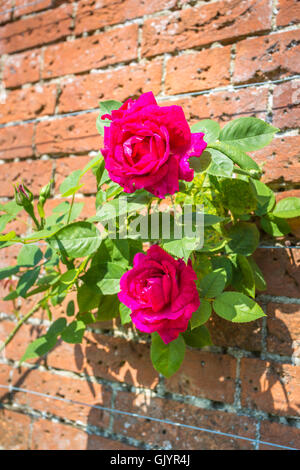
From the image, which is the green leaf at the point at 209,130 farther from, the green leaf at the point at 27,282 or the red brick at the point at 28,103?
the red brick at the point at 28,103

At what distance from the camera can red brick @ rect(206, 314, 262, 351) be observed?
2.41ft

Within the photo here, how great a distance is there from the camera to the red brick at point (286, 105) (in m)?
0.75

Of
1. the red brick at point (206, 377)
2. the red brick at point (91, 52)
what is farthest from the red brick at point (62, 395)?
the red brick at point (91, 52)

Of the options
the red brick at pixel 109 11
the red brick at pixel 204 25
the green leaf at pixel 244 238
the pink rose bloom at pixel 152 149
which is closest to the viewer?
the pink rose bloom at pixel 152 149

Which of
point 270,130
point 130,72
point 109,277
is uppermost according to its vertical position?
point 130,72

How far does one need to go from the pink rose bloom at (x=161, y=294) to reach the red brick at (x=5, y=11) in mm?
937

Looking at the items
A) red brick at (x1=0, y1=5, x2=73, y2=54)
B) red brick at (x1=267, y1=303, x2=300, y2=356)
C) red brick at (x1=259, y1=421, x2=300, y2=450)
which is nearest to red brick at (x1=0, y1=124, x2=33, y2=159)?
red brick at (x1=0, y1=5, x2=73, y2=54)

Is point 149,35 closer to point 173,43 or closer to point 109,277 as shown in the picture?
point 173,43

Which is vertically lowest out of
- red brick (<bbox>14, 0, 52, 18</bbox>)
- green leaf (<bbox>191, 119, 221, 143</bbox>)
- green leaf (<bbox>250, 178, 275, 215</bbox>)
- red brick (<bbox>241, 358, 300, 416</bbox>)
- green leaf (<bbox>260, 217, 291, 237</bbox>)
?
red brick (<bbox>241, 358, 300, 416</bbox>)

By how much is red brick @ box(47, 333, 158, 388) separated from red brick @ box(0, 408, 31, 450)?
6.0 inches

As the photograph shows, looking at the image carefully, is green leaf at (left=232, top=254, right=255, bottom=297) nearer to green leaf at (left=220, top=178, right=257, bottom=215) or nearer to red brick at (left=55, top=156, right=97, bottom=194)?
green leaf at (left=220, top=178, right=257, bottom=215)

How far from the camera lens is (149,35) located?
0.90 metres
